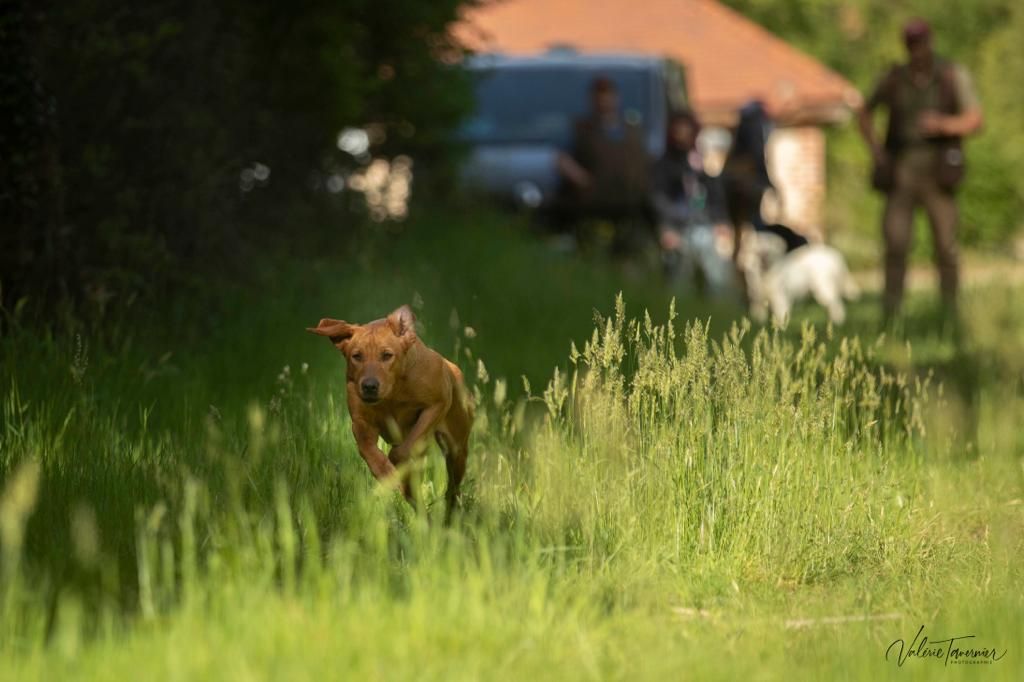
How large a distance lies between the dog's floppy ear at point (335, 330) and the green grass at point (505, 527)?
0.39 metres

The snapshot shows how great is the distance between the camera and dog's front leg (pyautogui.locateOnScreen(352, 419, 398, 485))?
17.8 feet

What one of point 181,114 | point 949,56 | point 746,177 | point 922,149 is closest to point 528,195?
point 746,177

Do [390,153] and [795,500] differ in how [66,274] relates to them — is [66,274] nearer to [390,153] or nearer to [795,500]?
[795,500]

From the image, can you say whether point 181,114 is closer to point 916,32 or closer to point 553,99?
point 916,32

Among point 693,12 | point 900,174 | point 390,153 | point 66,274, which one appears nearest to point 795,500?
point 66,274

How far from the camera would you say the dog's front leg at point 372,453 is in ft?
17.8

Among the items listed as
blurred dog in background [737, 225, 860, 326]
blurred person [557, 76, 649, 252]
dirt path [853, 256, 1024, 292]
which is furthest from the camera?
dirt path [853, 256, 1024, 292]

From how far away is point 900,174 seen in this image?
13227mm

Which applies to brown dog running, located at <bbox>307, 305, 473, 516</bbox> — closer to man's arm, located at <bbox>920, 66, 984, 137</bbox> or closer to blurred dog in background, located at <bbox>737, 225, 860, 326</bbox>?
man's arm, located at <bbox>920, 66, 984, 137</bbox>

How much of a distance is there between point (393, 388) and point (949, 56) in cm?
5002

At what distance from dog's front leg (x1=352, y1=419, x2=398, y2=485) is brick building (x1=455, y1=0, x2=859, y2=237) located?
32833 millimetres

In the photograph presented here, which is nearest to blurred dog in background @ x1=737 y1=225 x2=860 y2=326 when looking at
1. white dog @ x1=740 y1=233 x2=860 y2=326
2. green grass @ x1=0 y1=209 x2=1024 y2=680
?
white dog @ x1=740 y1=233 x2=860 y2=326

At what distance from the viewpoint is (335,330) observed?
220 inches

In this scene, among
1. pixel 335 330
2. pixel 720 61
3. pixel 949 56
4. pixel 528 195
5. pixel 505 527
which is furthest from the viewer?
pixel 949 56
